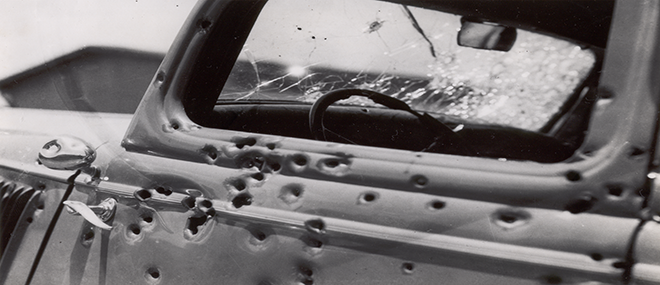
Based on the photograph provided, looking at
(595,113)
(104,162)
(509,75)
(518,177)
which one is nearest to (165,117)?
(104,162)

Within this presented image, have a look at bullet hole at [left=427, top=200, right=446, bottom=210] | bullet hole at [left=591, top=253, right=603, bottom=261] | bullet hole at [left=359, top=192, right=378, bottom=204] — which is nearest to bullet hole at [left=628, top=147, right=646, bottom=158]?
bullet hole at [left=591, top=253, right=603, bottom=261]

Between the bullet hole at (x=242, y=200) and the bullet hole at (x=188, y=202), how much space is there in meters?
0.08

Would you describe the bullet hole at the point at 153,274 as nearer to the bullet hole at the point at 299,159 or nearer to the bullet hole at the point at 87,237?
the bullet hole at the point at 87,237

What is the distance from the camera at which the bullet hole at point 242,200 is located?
32.4 inches

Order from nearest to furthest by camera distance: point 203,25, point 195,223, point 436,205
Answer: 1. point 436,205
2. point 195,223
3. point 203,25

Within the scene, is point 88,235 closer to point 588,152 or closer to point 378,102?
point 378,102

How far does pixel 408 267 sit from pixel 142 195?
0.55 metres

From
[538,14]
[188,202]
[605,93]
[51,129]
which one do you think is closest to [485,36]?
[538,14]

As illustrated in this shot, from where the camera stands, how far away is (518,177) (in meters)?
0.70

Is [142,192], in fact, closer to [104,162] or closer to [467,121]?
[104,162]

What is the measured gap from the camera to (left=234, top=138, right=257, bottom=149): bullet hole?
889mm

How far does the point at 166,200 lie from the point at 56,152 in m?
0.28

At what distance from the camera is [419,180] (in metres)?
0.75

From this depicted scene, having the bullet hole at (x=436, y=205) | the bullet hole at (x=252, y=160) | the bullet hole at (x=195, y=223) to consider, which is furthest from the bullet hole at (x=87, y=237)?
the bullet hole at (x=436, y=205)
